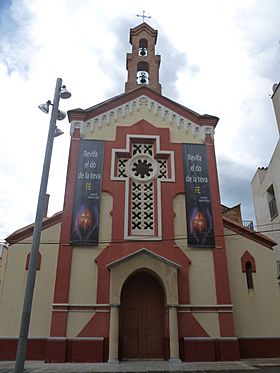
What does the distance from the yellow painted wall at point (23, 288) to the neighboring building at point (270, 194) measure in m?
13.1

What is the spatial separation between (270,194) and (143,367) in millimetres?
16502

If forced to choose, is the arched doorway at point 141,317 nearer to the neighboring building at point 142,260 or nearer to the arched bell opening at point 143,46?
the neighboring building at point 142,260

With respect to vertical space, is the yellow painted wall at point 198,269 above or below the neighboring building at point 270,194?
below

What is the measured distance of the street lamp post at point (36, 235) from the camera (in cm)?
698

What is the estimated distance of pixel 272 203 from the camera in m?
22.5

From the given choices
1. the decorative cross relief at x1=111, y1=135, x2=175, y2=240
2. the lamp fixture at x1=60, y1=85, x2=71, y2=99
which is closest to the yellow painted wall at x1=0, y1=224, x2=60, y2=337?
the decorative cross relief at x1=111, y1=135, x2=175, y2=240

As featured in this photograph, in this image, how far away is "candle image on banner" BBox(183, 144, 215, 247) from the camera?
46.8 ft

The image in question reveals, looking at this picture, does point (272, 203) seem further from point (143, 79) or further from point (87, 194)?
point (87, 194)

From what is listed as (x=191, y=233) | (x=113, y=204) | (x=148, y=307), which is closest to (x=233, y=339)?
(x=148, y=307)

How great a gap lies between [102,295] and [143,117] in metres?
9.34

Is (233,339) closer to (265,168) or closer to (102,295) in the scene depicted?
(102,295)

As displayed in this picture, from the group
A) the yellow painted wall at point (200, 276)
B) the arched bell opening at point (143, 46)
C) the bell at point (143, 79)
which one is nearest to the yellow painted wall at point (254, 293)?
the yellow painted wall at point (200, 276)

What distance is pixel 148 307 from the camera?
44.5 ft

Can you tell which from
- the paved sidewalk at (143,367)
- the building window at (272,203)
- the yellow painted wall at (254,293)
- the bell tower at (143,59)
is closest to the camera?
the paved sidewalk at (143,367)
